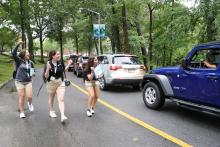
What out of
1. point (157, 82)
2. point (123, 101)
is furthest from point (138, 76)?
point (157, 82)

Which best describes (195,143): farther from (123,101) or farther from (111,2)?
(111,2)

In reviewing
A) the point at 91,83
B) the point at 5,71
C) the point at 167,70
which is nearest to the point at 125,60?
the point at 167,70

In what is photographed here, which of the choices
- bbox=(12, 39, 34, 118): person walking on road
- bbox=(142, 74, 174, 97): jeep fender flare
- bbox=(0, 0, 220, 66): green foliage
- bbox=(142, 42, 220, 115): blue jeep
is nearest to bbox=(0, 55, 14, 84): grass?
bbox=(0, 0, 220, 66): green foliage

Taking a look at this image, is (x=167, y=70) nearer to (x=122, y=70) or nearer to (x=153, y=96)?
(x=153, y=96)

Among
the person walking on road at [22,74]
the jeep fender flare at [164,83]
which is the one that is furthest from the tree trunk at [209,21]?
the person walking on road at [22,74]

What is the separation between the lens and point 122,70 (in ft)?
41.5

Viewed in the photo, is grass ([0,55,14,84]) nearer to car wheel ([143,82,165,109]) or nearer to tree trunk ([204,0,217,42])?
car wheel ([143,82,165,109])

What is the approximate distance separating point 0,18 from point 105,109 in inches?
1352

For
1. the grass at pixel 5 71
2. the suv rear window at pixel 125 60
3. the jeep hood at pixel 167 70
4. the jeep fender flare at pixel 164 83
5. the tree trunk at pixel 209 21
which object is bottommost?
the grass at pixel 5 71

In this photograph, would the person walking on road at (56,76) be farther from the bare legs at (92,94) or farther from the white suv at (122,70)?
the white suv at (122,70)

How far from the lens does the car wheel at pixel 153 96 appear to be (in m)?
8.53

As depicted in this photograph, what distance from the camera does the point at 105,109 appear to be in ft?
29.5

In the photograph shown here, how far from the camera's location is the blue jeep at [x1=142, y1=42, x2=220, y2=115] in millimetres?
6719

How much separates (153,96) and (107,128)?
8.12 feet
